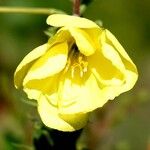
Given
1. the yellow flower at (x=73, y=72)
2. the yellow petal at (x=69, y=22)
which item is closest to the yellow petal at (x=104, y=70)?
the yellow flower at (x=73, y=72)

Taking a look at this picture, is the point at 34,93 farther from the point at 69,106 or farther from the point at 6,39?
the point at 6,39

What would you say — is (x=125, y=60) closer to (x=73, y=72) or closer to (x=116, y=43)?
(x=116, y=43)

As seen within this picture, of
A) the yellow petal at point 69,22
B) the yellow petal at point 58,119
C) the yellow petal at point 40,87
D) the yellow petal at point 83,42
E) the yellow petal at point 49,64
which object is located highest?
the yellow petal at point 69,22

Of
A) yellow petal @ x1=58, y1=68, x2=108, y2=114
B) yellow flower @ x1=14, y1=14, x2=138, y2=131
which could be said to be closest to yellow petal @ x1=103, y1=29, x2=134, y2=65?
yellow flower @ x1=14, y1=14, x2=138, y2=131

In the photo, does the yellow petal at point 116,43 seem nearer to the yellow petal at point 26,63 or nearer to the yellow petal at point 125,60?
the yellow petal at point 125,60

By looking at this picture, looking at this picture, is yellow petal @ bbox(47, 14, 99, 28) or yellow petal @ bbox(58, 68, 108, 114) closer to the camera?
yellow petal @ bbox(47, 14, 99, 28)

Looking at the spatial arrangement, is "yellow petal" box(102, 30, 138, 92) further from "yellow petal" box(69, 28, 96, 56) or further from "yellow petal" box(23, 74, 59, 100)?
"yellow petal" box(23, 74, 59, 100)

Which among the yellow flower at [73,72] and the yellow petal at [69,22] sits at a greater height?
the yellow petal at [69,22]

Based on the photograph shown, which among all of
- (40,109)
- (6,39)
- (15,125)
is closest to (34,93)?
(40,109)
